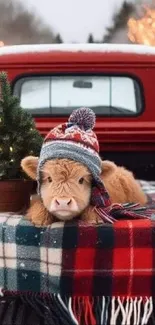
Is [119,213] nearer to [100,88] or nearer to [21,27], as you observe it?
[100,88]

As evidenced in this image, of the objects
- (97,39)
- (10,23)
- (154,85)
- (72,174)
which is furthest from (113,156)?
(10,23)

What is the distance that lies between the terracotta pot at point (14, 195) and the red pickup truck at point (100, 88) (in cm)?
152

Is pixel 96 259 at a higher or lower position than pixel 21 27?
lower

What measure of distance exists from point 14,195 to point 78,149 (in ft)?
1.30

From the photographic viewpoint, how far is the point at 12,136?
230 centimetres

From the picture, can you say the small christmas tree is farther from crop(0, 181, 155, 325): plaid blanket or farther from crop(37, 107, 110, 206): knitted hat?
crop(0, 181, 155, 325): plaid blanket

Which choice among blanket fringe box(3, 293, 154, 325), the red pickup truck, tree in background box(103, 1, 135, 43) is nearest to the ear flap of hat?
blanket fringe box(3, 293, 154, 325)

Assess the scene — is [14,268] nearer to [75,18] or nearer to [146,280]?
[146,280]

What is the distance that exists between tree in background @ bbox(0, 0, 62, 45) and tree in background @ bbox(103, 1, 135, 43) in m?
2.70

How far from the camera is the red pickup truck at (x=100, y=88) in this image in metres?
3.87

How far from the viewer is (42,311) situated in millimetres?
2021

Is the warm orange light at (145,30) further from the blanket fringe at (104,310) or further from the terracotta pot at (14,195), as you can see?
the blanket fringe at (104,310)

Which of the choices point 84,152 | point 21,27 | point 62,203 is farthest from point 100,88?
point 21,27

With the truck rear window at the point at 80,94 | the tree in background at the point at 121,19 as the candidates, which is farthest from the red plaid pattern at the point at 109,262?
the tree in background at the point at 121,19
